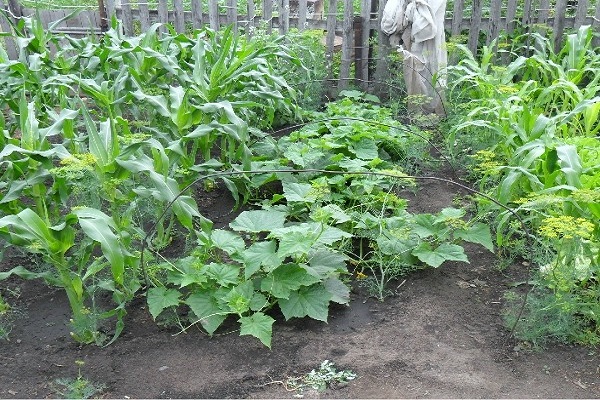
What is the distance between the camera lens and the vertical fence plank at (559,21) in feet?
24.8

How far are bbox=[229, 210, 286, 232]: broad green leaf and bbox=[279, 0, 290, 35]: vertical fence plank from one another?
4.31 meters

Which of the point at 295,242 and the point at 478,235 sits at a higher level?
the point at 295,242

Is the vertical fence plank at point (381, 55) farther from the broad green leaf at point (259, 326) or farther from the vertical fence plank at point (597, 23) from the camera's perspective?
the broad green leaf at point (259, 326)

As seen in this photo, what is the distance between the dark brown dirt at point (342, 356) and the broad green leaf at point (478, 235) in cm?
30

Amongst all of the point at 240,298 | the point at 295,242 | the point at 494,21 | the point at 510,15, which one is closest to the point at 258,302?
the point at 240,298

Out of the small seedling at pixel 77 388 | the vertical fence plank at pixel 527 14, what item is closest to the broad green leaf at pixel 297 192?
the small seedling at pixel 77 388

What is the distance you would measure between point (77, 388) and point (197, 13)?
5785 millimetres

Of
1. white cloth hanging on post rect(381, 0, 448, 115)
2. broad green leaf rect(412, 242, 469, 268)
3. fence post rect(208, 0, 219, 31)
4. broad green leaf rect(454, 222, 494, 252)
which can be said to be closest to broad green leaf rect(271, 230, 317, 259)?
broad green leaf rect(412, 242, 469, 268)

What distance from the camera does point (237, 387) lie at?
3.12 m

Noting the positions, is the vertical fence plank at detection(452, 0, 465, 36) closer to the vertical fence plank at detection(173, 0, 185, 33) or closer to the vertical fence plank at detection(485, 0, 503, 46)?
the vertical fence plank at detection(485, 0, 503, 46)

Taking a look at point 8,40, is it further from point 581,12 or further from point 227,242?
point 581,12

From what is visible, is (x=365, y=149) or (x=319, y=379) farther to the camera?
(x=365, y=149)

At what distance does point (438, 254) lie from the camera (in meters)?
3.86

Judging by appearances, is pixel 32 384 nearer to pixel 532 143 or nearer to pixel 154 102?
pixel 154 102
